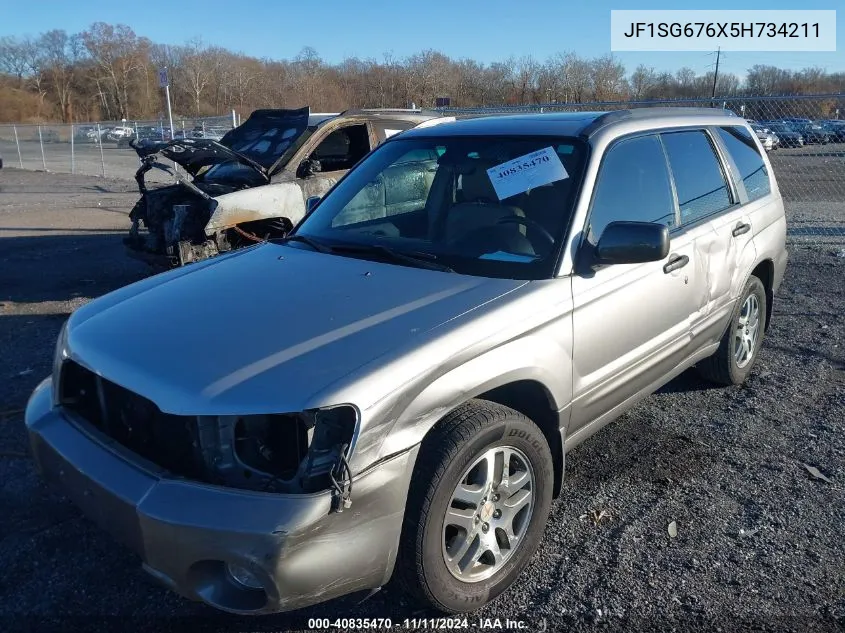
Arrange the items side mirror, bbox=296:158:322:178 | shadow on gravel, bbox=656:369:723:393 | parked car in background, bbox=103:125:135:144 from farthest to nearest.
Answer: parked car in background, bbox=103:125:135:144 → side mirror, bbox=296:158:322:178 → shadow on gravel, bbox=656:369:723:393

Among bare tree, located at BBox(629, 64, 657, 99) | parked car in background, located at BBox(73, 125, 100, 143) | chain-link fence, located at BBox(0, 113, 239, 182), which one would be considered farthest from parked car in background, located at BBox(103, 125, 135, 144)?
bare tree, located at BBox(629, 64, 657, 99)

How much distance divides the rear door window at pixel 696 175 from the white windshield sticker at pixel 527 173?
0.94m

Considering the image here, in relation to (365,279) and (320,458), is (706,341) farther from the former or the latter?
(320,458)

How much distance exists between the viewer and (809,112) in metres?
13.9

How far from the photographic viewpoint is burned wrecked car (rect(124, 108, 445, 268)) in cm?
705

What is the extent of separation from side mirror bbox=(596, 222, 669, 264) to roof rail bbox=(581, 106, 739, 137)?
66cm

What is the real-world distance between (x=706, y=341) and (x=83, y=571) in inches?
141

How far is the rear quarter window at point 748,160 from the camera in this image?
4.65 metres

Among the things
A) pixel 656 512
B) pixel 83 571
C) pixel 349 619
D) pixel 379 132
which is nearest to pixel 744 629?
pixel 656 512

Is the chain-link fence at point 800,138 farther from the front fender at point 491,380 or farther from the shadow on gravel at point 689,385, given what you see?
the front fender at point 491,380

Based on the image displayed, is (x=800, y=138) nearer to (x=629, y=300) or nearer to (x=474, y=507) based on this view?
(x=629, y=300)

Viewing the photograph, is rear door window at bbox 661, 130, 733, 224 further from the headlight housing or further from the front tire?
the headlight housing

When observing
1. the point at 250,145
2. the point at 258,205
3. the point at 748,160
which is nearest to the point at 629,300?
the point at 748,160

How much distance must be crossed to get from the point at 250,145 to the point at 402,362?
22.6 ft
